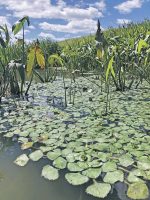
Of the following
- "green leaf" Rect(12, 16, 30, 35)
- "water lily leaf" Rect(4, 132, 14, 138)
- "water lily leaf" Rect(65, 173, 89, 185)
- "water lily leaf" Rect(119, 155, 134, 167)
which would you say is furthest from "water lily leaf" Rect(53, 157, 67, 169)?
"green leaf" Rect(12, 16, 30, 35)

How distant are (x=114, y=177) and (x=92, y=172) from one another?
5.6 inches

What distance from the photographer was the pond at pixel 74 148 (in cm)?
183

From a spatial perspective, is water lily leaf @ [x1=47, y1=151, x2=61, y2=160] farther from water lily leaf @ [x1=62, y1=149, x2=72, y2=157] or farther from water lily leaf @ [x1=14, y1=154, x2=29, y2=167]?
water lily leaf @ [x1=14, y1=154, x2=29, y2=167]

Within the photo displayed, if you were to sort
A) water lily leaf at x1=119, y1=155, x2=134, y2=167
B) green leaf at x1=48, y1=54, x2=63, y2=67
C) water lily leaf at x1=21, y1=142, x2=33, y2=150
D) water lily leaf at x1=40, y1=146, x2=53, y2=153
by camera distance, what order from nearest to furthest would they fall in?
water lily leaf at x1=119, y1=155, x2=134, y2=167
water lily leaf at x1=40, y1=146, x2=53, y2=153
water lily leaf at x1=21, y1=142, x2=33, y2=150
green leaf at x1=48, y1=54, x2=63, y2=67

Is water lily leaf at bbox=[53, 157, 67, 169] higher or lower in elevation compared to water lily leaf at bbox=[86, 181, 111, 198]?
higher

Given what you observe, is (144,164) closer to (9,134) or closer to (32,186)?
Result: (32,186)

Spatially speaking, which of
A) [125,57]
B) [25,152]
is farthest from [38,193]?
[125,57]

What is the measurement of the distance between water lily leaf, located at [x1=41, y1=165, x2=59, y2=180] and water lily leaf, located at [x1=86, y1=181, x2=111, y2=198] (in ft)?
0.85

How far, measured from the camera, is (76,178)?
1.88 metres

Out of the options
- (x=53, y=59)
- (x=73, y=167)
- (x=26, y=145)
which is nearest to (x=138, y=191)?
(x=73, y=167)

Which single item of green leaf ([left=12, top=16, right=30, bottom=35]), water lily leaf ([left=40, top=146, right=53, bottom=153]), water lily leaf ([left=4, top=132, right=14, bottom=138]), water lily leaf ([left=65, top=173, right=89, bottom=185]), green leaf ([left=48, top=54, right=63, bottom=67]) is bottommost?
water lily leaf ([left=65, top=173, right=89, bottom=185])

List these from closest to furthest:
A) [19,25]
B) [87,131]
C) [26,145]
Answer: [26,145] < [87,131] < [19,25]

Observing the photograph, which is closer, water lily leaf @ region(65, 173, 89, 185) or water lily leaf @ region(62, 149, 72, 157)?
water lily leaf @ region(65, 173, 89, 185)

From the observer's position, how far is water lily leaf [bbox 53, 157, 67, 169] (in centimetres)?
206
